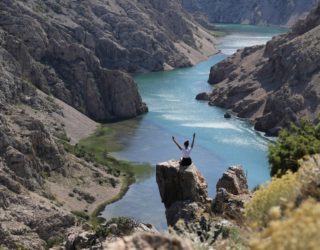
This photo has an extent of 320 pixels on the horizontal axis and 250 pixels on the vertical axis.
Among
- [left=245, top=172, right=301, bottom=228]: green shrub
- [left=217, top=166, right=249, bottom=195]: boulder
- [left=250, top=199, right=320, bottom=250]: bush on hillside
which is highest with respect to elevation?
[left=250, top=199, right=320, bottom=250]: bush on hillside

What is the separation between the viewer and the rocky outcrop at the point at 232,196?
3476 centimetres

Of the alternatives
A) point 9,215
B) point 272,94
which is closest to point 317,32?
point 272,94

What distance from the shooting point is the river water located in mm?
92562

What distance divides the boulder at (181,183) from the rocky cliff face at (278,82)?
92.3m

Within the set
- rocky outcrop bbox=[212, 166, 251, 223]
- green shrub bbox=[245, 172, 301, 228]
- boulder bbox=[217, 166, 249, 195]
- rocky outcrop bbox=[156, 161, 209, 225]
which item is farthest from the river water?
green shrub bbox=[245, 172, 301, 228]

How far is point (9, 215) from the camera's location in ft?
236

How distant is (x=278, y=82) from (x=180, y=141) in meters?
49.5

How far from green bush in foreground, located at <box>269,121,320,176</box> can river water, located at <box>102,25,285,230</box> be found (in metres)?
46.9

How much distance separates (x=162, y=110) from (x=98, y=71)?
23.2m

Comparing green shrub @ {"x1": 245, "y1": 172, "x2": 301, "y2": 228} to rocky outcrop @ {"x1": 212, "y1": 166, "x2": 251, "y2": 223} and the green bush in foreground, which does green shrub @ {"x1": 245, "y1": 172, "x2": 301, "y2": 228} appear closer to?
rocky outcrop @ {"x1": 212, "y1": 166, "x2": 251, "y2": 223}

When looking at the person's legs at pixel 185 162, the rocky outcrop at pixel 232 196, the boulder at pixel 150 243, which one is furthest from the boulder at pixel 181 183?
the boulder at pixel 150 243

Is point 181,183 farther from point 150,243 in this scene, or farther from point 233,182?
point 150,243

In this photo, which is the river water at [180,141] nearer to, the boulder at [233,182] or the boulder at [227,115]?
the boulder at [227,115]

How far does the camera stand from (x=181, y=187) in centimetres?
4106
